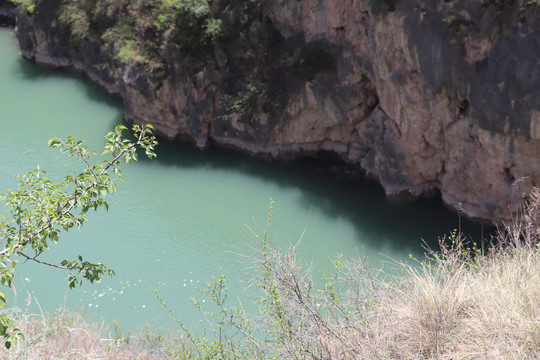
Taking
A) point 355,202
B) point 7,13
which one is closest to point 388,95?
point 355,202

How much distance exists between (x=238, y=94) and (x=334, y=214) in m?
4.47

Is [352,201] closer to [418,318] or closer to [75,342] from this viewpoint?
[75,342]

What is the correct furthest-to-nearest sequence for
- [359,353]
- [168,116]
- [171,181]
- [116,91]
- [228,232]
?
[116,91], [168,116], [171,181], [228,232], [359,353]

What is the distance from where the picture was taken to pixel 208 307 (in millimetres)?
12023

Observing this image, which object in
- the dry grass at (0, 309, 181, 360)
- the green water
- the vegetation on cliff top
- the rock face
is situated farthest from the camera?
the vegetation on cliff top

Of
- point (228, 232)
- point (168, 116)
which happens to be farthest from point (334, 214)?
point (168, 116)

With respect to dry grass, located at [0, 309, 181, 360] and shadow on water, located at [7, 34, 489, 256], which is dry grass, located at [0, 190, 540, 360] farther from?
shadow on water, located at [7, 34, 489, 256]

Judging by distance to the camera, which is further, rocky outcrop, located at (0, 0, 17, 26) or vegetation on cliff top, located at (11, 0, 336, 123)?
rocky outcrop, located at (0, 0, 17, 26)

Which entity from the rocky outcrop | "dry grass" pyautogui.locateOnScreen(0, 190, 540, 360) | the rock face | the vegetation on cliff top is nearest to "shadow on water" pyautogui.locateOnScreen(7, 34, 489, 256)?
the rock face

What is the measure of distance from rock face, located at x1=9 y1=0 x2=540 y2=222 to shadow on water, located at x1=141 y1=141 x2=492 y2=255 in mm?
331

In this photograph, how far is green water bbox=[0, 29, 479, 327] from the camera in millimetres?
12633

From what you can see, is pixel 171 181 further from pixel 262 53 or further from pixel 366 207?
pixel 366 207

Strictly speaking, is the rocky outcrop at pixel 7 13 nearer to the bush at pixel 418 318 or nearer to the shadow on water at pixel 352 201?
the shadow on water at pixel 352 201

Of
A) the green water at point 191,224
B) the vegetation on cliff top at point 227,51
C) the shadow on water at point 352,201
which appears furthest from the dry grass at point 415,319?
the vegetation on cliff top at point 227,51
